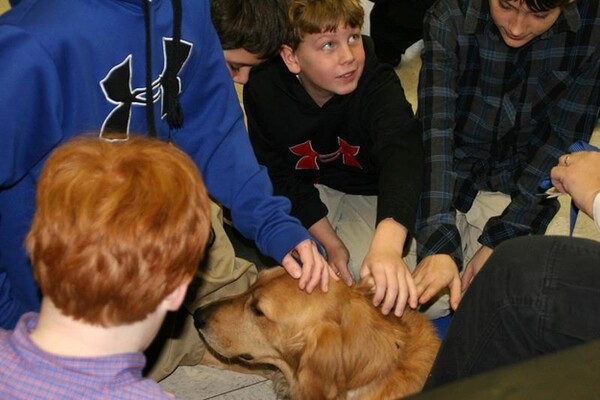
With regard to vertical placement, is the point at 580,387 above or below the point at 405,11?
above

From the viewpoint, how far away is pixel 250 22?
1.98 m

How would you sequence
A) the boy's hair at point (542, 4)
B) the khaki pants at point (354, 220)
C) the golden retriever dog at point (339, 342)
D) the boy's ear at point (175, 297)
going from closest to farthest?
the boy's ear at point (175, 297) → the golden retriever dog at point (339, 342) → the boy's hair at point (542, 4) → the khaki pants at point (354, 220)

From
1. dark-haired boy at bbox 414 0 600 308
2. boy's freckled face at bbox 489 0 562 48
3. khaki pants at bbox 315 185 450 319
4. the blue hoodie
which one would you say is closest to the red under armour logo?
khaki pants at bbox 315 185 450 319

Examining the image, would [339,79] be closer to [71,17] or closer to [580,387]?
[71,17]

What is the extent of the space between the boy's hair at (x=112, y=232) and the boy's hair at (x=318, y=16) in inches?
43.8

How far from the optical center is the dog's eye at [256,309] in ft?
6.30

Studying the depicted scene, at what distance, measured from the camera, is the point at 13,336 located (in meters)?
1.18

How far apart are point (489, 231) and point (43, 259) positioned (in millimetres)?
1539

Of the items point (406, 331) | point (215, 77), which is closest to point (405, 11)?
point (215, 77)

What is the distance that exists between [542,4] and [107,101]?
113 cm

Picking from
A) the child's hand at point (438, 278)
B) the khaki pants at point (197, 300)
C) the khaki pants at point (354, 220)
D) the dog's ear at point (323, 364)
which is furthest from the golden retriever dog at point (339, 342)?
the khaki pants at point (354, 220)

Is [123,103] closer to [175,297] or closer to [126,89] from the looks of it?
[126,89]

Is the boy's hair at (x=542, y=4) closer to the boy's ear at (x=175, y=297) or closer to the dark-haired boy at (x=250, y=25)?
the dark-haired boy at (x=250, y=25)

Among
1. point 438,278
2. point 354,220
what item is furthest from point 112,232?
point 354,220
